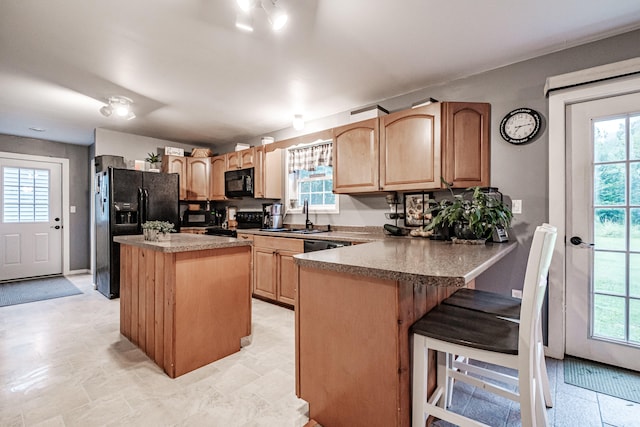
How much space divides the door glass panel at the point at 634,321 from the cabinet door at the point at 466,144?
50.3 inches

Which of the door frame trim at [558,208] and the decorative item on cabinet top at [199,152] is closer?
the door frame trim at [558,208]

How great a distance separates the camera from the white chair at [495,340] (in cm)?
109

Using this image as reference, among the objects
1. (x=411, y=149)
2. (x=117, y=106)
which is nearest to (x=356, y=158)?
(x=411, y=149)

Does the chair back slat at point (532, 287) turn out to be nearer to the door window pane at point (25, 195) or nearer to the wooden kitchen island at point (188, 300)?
the wooden kitchen island at point (188, 300)

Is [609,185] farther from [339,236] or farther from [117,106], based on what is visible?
[117,106]

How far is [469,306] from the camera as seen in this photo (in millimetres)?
1508

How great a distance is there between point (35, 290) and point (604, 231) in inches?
260

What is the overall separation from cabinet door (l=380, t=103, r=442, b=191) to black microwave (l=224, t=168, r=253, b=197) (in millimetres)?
2154

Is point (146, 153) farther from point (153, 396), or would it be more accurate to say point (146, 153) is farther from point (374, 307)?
point (374, 307)

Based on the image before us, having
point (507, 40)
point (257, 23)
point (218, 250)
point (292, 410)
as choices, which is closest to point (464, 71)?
point (507, 40)

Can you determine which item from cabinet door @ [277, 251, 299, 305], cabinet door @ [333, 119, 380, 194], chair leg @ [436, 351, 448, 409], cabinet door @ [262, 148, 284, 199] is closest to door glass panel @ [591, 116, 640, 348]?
chair leg @ [436, 351, 448, 409]

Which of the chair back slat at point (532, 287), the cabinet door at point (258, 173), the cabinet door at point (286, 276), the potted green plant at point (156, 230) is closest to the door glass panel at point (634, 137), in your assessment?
the chair back slat at point (532, 287)

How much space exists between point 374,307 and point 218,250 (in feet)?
4.52

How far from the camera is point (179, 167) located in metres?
4.87
